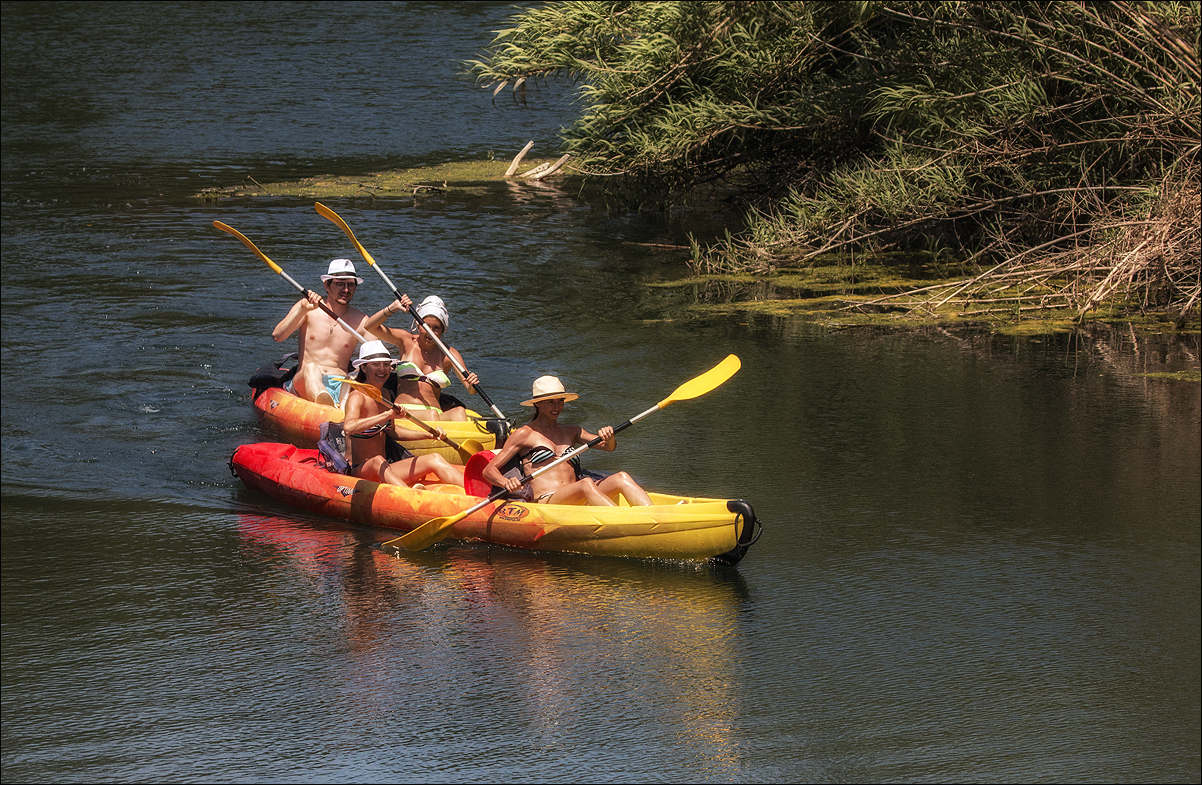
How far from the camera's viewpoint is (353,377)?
8078 millimetres

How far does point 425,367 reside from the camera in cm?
930

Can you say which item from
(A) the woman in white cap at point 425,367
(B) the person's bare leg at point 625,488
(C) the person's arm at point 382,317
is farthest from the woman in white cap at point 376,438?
(C) the person's arm at point 382,317

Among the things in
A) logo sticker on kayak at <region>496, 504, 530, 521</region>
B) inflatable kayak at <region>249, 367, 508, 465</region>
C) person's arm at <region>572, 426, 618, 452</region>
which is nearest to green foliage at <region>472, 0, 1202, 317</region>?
inflatable kayak at <region>249, 367, 508, 465</region>

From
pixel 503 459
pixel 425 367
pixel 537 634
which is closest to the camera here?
pixel 537 634

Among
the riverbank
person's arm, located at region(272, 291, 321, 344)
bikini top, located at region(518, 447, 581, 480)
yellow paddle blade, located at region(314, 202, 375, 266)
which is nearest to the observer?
bikini top, located at region(518, 447, 581, 480)

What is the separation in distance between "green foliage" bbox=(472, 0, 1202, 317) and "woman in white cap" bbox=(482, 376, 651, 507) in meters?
6.86

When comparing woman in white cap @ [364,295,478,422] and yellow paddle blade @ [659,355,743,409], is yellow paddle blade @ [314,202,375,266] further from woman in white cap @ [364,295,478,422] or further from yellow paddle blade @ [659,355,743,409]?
yellow paddle blade @ [659,355,743,409]

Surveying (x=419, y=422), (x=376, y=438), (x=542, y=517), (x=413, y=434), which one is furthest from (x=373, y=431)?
(x=542, y=517)

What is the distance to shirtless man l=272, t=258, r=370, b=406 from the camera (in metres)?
9.41

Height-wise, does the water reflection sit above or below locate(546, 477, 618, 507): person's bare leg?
below

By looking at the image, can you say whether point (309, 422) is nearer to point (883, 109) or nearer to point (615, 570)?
point (615, 570)

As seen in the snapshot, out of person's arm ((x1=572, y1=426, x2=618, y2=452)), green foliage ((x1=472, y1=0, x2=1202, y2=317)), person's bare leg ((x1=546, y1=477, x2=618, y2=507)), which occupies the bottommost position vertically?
person's bare leg ((x1=546, y1=477, x2=618, y2=507))

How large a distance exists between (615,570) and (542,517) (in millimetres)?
488

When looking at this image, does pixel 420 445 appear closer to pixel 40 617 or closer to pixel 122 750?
pixel 40 617
